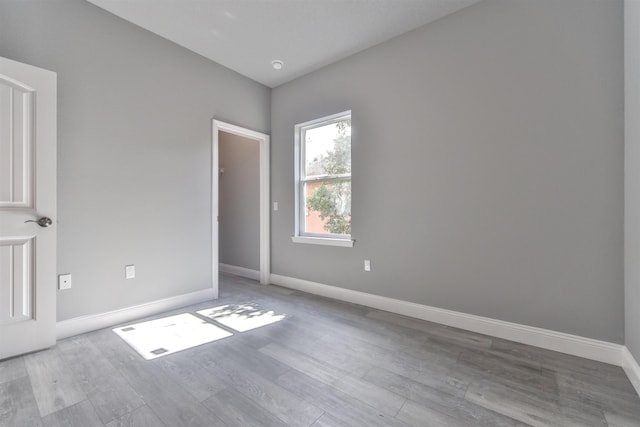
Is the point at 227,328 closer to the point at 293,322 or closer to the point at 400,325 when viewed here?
the point at 293,322

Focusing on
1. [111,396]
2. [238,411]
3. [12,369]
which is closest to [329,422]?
[238,411]

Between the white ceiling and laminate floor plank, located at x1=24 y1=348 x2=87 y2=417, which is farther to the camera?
the white ceiling

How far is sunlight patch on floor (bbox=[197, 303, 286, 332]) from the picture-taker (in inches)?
99.7

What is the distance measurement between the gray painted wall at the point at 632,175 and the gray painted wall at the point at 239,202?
3.73 meters

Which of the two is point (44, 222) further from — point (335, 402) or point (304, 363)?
point (335, 402)

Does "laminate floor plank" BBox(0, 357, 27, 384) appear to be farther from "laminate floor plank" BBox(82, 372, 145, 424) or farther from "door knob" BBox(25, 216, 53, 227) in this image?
"door knob" BBox(25, 216, 53, 227)

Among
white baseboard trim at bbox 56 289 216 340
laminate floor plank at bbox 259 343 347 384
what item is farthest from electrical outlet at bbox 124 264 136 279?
laminate floor plank at bbox 259 343 347 384

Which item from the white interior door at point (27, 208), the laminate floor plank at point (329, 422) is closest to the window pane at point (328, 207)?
the laminate floor plank at point (329, 422)

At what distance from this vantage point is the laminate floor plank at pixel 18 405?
53.5 inches

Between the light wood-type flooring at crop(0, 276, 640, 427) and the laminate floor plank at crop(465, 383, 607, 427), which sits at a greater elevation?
the light wood-type flooring at crop(0, 276, 640, 427)

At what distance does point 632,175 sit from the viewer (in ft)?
5.63

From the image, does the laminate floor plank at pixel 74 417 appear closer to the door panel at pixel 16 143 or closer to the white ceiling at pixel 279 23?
the door panel at pixel 16 143

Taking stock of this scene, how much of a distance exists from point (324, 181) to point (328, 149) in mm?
401

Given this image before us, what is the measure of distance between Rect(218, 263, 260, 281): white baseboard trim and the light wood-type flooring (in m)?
1.86
